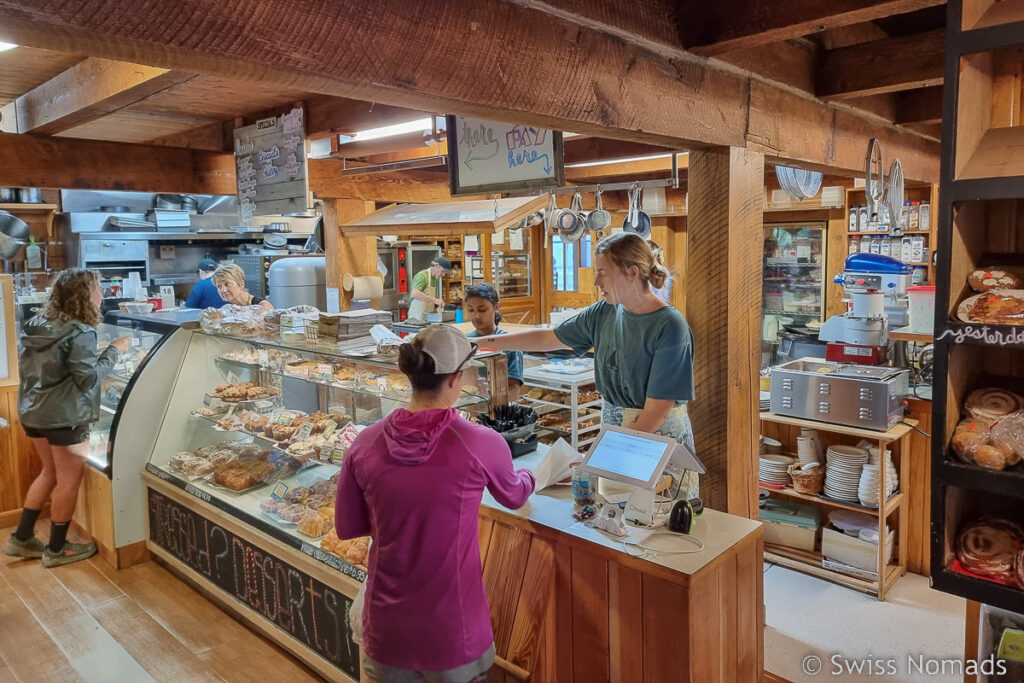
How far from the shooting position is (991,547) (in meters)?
1.88

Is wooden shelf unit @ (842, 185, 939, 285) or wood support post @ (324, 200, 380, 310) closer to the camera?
wood support post @ (324, 200, 380, 310)

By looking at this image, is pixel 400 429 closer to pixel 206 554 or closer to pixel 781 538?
pixel 206 554

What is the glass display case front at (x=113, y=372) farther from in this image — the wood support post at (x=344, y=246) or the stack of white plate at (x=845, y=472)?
the stack of white plate at (x=845, y=472)

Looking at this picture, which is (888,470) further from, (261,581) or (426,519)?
(261,581)

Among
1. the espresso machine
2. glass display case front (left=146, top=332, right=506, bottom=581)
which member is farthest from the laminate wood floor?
the espresso machine

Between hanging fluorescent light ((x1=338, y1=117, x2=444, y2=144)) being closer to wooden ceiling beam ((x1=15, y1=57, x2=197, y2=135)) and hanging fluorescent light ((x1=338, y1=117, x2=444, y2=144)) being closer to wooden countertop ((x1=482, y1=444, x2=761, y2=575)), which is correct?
wooden ceiling beam ((x1=15, y1=57, x2=197, y2=135))

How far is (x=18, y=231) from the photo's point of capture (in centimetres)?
711

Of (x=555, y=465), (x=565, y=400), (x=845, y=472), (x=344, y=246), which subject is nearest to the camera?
(x=555, y=465)

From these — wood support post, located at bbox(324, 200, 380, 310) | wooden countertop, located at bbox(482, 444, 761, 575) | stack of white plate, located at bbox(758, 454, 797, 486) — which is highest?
wood support post, located at bbox(324, 200, 380, 310)

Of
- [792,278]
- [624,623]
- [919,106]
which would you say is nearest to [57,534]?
[624,623]

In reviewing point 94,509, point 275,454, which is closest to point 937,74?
point 275,454

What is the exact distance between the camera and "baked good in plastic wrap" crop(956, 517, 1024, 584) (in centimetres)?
183

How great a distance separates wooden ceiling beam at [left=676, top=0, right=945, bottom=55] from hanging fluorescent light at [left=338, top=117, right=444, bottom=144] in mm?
1628

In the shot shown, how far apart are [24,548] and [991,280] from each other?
5084mm
